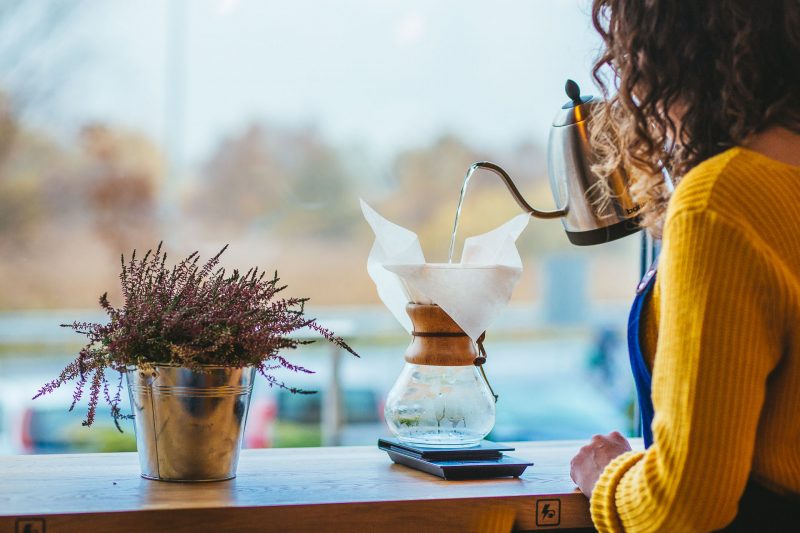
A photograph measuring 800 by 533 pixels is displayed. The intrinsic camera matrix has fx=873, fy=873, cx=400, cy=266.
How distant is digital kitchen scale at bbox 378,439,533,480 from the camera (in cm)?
114

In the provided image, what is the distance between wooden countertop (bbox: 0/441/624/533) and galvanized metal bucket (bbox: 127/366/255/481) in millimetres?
28

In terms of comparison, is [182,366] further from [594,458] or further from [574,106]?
[574,106]

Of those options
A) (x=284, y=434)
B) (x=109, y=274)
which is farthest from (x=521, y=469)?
(x=109, y=274)

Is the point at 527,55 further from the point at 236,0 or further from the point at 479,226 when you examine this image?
the point at 236,0

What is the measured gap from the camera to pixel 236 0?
4.93 metres

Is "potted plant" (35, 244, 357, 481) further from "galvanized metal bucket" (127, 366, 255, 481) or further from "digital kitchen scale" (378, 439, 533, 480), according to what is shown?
"digital kitchen scale" (378, 439, 533, 480)

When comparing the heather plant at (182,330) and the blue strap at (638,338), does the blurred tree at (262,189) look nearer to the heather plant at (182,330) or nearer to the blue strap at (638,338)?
the heather plant at (182,330)

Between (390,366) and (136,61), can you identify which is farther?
(390,366)

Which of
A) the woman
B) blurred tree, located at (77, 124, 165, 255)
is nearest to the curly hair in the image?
the woman

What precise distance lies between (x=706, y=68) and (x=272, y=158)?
479 cm

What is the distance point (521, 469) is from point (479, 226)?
4497mm

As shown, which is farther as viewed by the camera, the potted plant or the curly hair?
the potted plant

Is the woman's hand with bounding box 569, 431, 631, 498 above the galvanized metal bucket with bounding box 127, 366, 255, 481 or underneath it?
underneath

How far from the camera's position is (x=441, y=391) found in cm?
124
